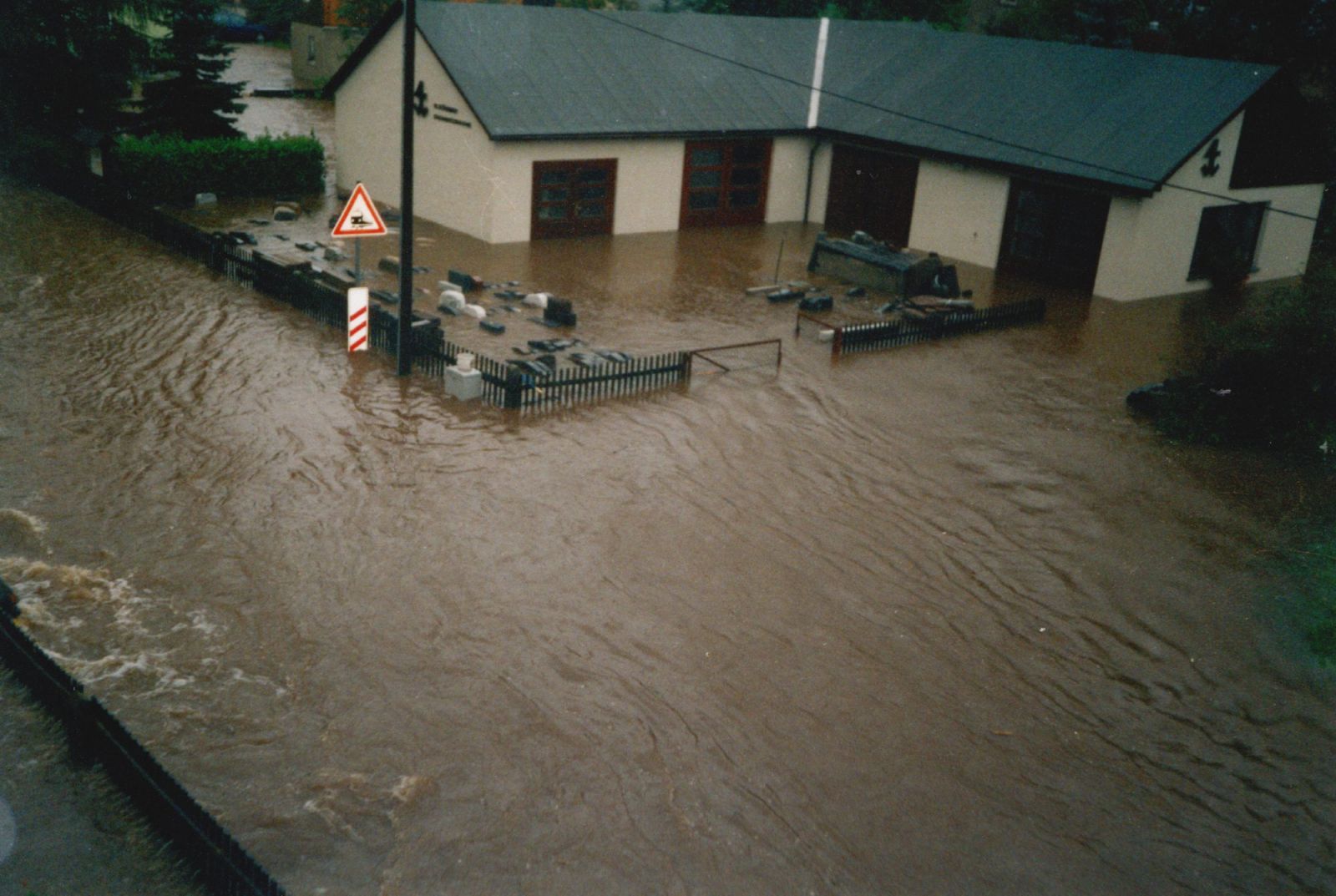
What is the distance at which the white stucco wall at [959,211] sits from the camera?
29594 millimetres

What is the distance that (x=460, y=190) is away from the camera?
29109 millimetres

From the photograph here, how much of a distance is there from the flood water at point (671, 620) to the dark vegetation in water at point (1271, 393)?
0.82 m

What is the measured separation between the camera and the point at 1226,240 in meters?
28.9

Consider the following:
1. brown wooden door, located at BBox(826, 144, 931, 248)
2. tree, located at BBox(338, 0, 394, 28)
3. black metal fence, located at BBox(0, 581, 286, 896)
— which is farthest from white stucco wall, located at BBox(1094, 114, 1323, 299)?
tree, located at BBox(338, 0, 394, 28)

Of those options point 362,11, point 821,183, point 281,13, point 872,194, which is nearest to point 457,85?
point 821,183

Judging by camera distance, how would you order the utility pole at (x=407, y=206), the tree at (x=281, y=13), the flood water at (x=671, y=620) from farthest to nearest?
1. the tree at (x=281, y=13)
2. the utility pole at (x=407, y=206)
3. the flood water at (x=671, y=620)

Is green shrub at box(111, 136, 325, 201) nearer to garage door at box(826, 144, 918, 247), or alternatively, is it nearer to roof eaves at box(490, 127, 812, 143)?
roof eaves at box(490, 127, 812, 143)

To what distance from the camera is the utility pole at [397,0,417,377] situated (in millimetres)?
17125

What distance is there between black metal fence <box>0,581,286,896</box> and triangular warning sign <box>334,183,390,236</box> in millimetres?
8661

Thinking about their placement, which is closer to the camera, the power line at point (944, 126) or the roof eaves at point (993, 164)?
the roof eaves at point (993, 164)

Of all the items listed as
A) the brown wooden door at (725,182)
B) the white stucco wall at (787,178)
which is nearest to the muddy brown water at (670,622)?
the brown wooden door at (725,182)

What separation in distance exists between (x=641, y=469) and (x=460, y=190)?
598 inches

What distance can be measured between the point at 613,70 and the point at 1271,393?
18760 mm

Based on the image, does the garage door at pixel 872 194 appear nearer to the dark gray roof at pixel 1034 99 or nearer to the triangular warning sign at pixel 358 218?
the dark gray roof at pixel 1034 99
